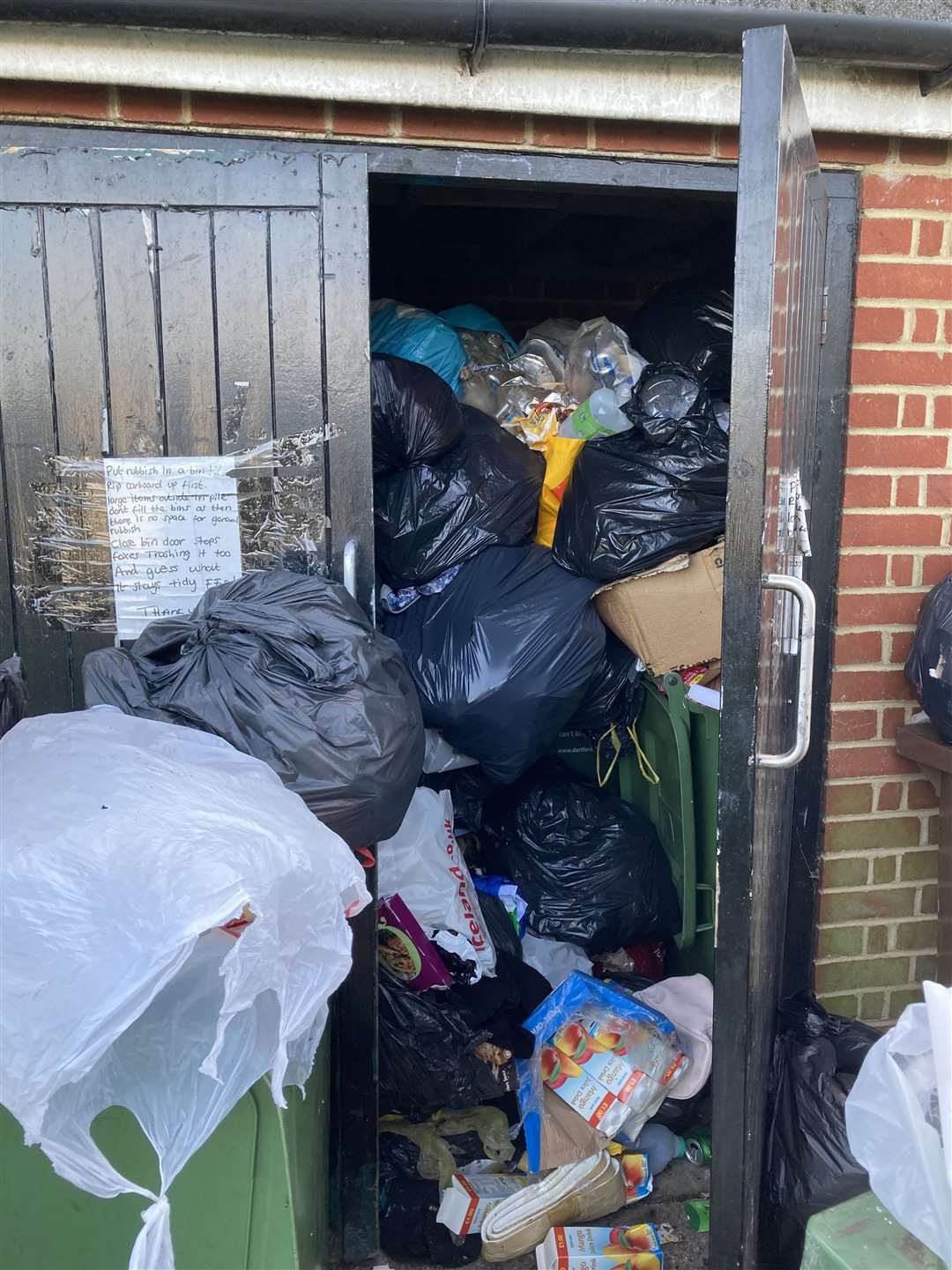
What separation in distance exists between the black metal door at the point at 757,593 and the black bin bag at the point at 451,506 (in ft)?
3.45

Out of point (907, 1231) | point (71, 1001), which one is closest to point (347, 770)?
point (71, 1001)

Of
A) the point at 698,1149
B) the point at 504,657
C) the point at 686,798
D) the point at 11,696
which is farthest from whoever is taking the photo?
the point at 686,798

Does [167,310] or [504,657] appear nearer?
[167,310]

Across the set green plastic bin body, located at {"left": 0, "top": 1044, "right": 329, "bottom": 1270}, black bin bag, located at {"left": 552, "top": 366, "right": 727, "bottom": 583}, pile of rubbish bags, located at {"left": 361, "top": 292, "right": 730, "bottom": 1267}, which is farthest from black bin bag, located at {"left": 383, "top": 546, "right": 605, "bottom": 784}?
green plastic bin body, located at {"left": 0, "top": 1044, "right": 329, "bottom": 1270}

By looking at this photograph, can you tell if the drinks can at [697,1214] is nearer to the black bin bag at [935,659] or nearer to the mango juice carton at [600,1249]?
the mango juice carton at [600,1249]

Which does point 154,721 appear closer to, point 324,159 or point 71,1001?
point 71,1001

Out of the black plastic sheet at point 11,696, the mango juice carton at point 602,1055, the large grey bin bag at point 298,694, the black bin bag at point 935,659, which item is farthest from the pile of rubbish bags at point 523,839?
the black plastic sheet at point 11,696

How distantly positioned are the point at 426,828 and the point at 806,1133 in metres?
1.25

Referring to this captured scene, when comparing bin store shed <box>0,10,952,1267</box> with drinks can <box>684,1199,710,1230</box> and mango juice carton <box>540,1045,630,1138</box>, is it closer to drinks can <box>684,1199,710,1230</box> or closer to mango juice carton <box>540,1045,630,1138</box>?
mango juice carton <box>540,1045,630,1138</box>

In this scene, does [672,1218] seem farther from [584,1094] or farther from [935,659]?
[935,659]

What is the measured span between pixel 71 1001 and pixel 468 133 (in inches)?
77.8

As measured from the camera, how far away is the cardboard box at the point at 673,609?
284 centimetres

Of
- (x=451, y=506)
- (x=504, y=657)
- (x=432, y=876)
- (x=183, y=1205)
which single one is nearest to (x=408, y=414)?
(x=451, y=506)

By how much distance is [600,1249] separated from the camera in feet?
8.11
